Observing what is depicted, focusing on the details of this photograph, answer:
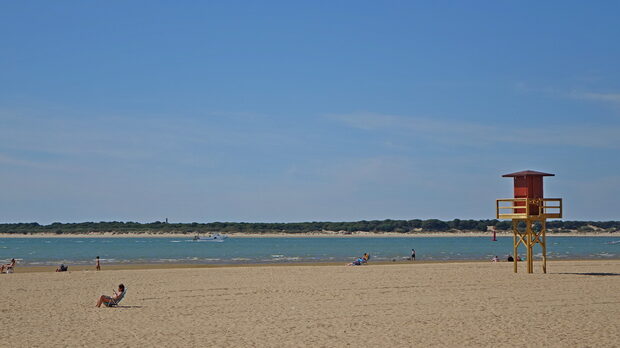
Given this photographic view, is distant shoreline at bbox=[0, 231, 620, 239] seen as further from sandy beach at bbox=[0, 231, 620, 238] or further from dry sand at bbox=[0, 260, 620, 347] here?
dry sand at bbox=[0, 260, 620, 347]

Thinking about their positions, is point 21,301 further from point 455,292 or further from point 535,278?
point 535,278

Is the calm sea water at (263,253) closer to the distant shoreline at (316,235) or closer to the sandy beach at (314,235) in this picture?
the sandy beach at (314,235)

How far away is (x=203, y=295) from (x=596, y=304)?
1142cm

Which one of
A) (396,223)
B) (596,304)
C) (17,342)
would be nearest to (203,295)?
(17,342)

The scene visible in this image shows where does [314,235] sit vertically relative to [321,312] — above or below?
below

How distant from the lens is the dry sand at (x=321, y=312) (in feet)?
43.0

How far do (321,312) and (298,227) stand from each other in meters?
163

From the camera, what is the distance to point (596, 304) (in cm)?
1791

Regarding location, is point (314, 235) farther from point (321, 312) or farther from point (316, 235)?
point (321, 312)

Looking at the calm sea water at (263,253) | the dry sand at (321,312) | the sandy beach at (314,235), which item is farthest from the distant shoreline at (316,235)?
the dry sand at (321,312)

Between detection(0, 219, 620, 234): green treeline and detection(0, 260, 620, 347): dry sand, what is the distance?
147m

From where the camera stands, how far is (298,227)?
180 meters

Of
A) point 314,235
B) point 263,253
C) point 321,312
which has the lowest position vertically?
point 314,235

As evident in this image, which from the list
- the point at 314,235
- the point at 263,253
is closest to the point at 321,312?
the point at 263,253
